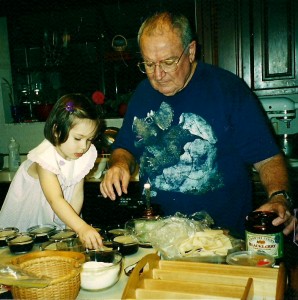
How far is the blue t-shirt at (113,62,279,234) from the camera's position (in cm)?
166

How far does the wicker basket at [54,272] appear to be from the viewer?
831 mm

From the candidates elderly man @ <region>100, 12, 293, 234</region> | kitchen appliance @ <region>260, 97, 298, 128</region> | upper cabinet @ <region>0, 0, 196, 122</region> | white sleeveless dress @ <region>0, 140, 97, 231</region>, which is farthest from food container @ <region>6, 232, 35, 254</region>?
upper cabinet @ <region>0, 0, 196, 122</region>

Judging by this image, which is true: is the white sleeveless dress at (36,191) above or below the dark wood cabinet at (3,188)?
above

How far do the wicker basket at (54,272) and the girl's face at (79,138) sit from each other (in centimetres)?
87

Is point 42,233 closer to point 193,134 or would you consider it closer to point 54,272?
point 54,272

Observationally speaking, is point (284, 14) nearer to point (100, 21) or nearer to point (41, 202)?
point (100, 21)

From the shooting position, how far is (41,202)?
196 centimetres

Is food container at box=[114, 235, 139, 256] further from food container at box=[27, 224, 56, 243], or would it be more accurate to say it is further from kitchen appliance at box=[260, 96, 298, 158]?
kitchen appliance at box=[260, 96, 298, 158]

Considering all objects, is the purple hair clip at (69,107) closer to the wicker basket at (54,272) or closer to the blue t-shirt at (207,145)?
the blue t-shirt at (207,145)

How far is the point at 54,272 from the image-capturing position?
3.20ft

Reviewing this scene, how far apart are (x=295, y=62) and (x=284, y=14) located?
350 millimetres

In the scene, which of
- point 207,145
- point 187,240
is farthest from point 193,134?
point 187,240

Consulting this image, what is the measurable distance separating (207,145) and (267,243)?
27.4 inches

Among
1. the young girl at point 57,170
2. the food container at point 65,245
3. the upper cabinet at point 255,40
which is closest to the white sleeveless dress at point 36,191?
the young girl at point 57,170
